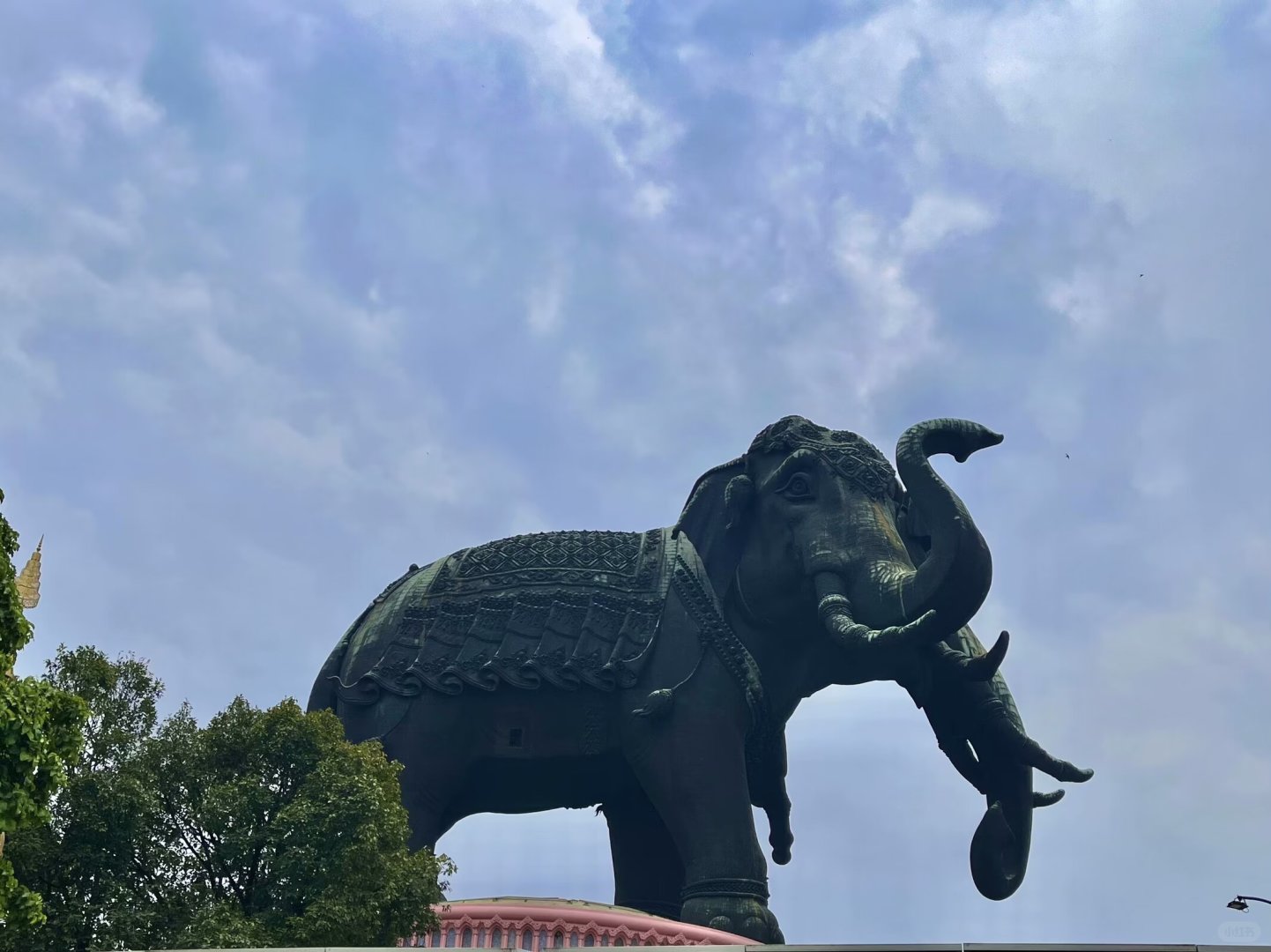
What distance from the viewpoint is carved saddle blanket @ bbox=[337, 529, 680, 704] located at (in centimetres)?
1973

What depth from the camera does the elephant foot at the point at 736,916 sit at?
1822 centimetres

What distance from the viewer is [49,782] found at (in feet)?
42.2

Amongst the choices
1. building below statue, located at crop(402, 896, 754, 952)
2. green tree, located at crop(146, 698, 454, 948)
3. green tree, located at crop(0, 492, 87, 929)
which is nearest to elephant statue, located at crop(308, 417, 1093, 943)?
building below statue, located at crop(402, 896, 754, 952)

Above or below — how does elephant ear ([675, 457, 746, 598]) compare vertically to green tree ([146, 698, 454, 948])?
above

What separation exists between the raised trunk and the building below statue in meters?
3.95

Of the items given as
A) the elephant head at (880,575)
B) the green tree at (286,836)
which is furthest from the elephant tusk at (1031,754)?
the green tree at (286,836)

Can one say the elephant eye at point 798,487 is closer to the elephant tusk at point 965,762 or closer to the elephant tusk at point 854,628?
the elephant tusk at point 854,628

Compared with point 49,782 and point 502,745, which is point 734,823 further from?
point 49,782

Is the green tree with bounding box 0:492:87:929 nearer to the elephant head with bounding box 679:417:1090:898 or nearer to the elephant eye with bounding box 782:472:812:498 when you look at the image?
the elephant head with bounding box 679:417:1090:898

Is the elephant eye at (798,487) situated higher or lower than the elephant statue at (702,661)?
higher

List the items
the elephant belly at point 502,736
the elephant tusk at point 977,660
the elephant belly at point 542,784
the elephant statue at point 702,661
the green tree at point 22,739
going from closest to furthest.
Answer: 1. the green tree at point 22,739
2. the elephant tusk at point 977,660
3. the elephant statue at point 702,661
4. the elephant belly at point 502,736
5. the elephant belly at point 542,784

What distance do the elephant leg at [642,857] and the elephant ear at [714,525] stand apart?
2.87 meters

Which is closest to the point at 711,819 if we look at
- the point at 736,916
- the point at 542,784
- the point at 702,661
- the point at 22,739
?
the point at 736,916

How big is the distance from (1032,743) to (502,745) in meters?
5.95
